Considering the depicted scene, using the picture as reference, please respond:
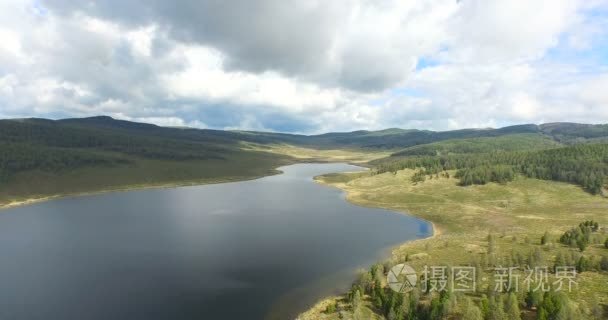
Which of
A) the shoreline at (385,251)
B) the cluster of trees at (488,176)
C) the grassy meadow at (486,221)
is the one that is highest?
the cluster of trees at (488,176)

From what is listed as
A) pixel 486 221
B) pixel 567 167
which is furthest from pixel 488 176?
pixel 486 221

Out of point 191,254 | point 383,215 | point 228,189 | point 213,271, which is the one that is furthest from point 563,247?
point 228,189

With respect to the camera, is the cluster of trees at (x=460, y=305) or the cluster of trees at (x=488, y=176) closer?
the cluster of trees at (x=460, y=305)

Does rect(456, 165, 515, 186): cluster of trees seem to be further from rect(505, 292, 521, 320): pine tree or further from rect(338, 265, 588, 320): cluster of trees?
rect(505, 292, 521, 320): pine tree

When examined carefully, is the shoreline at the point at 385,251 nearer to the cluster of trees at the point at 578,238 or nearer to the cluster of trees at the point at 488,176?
the cluster of trees at the point at 578,238

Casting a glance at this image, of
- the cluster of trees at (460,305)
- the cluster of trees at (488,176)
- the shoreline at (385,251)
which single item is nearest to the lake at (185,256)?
the shoreline at (385,251)

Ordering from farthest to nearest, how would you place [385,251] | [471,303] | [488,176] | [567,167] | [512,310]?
[567,167] → [488,176] → [385,251] → [471,303] → [512,310]

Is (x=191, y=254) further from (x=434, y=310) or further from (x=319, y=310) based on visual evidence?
(x=434, y=310)

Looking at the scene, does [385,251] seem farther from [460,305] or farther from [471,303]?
[471,303]

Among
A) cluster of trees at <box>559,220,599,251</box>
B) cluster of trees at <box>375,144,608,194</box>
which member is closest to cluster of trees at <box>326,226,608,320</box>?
cluster of trees at <box>559,220,599,251</box>
